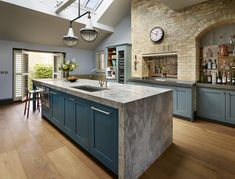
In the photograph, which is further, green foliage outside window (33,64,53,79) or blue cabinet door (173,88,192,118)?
green foliage outside window (33,64,53,79)

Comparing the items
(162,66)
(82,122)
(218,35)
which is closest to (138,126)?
(82,122)

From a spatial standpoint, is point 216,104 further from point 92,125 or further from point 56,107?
point 56,107

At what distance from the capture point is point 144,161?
6.31 feet

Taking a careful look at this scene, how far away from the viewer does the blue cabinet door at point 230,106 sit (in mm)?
3281

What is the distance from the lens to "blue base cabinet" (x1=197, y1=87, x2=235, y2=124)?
333 cm

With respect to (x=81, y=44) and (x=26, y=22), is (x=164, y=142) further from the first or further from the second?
(x=81, y=44)

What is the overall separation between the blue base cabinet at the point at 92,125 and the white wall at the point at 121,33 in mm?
3974

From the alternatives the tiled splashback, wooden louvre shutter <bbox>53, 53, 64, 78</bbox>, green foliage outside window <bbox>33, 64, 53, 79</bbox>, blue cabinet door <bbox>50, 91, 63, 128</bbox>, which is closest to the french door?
wooden louvre shutter <bbox>53, 53, 64, 78</bbox>

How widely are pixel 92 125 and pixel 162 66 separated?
3.50 metres

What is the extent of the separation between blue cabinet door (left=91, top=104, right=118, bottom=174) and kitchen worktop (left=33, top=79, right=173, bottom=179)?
6cm

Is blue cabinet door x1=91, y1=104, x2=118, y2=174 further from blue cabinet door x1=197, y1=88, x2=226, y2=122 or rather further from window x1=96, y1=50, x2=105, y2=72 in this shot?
window x1=96, y1=50, x2=105, y2=72

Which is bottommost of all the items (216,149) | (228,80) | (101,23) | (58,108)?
(216,149)

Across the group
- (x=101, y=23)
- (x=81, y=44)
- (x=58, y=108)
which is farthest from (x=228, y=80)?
(x=81, y=44)

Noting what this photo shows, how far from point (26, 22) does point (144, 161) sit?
500cm
